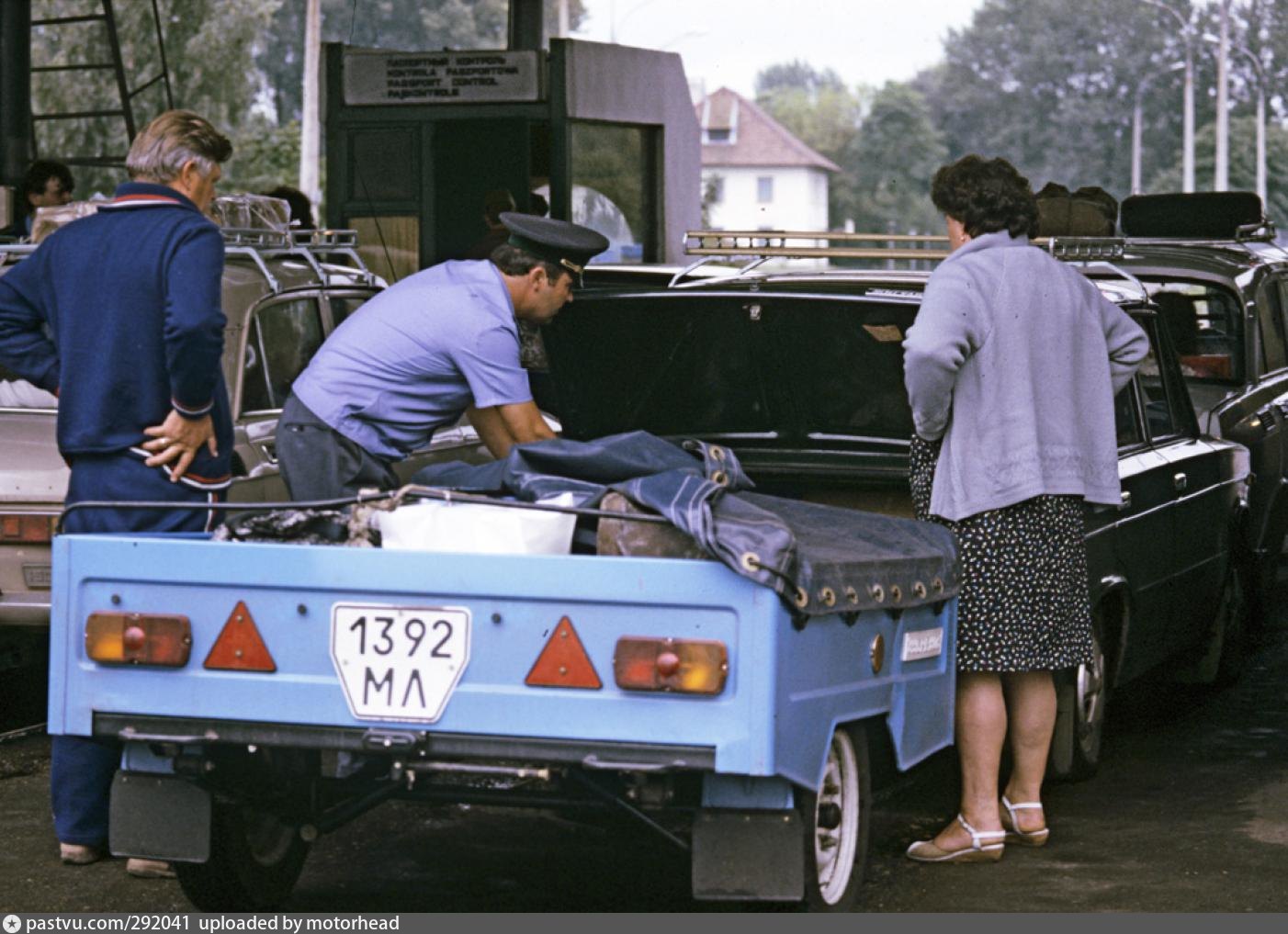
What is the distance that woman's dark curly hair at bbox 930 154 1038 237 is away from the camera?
6125mm

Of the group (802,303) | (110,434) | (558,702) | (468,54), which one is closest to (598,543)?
(558,702)

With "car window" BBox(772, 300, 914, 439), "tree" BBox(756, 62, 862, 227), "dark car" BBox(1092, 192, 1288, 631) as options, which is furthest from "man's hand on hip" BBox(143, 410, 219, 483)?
"tree" BBox(756, 62, 862, 227)

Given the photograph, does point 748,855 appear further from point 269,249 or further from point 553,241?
point 269,249

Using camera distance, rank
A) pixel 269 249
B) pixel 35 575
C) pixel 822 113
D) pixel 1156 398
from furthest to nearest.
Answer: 1. pixel 822 113
2. pixel 269 249
3. pixel 1156 398
4. pixel 35 575

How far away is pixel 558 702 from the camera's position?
177 inches

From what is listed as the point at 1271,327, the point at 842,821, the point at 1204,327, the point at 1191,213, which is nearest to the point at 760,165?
the point at 1191,213

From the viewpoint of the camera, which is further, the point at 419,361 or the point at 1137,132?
the point at 1137,132

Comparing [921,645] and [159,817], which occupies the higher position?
[921,645]

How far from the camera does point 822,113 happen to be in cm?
14488

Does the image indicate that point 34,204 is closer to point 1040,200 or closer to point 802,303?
point 1040,200

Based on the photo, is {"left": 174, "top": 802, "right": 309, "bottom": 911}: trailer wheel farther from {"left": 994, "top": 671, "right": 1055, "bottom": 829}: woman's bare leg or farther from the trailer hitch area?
{"left": 994, "top": 671, "right": 1055, "bottom": 829}: woman's bare leg

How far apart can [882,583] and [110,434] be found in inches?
84.6

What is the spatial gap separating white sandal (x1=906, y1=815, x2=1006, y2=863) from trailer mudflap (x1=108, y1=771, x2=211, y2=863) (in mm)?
2088

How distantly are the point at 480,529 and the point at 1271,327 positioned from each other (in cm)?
813
